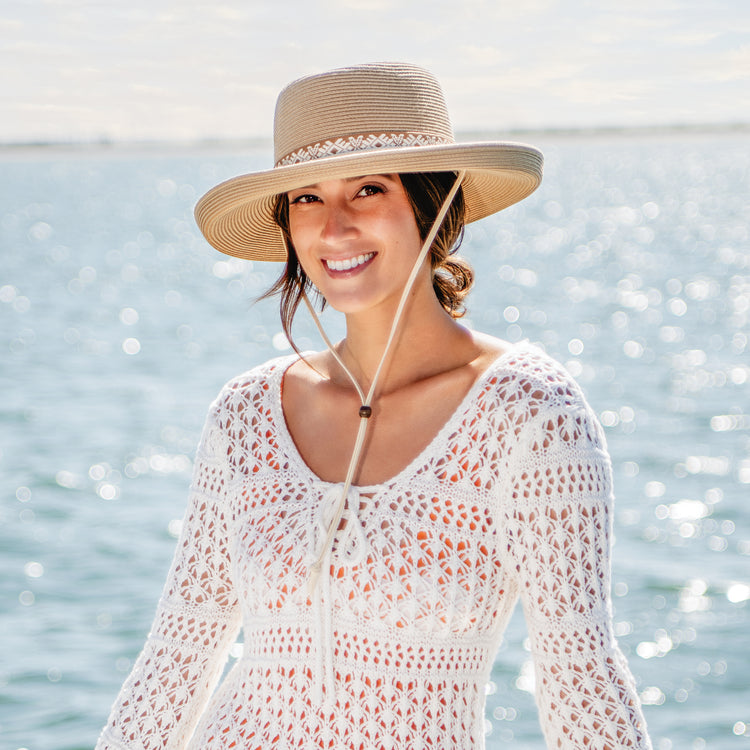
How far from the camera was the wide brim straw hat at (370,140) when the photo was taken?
1805 mm

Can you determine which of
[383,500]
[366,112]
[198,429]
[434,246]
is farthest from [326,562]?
[198,429]

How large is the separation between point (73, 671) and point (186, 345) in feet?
39.6

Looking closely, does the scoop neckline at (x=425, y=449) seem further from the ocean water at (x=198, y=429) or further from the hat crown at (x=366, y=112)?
the ocean water at (x=198, y=429)

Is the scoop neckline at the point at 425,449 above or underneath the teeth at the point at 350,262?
underneath

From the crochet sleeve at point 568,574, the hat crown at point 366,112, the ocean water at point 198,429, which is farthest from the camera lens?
the ocean water at point 198,429

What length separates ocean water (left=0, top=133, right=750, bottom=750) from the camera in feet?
25.2

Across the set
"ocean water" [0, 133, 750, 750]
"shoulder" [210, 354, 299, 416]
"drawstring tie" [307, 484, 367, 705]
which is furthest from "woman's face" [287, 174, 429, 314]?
"ocean water" [0, 133, 750, 750]

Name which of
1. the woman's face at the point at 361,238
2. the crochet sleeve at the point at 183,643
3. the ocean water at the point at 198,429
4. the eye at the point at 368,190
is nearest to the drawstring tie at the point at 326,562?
the crochet sleeve at the point at 183,643

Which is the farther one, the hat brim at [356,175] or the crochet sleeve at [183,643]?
the crochet sleeve at [183,643]

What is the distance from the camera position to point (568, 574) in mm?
1659

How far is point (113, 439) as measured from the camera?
1291 centimetres

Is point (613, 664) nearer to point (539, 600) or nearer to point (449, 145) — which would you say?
point (539, 600)

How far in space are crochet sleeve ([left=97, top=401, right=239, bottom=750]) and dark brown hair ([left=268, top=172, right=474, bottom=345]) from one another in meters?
0.37

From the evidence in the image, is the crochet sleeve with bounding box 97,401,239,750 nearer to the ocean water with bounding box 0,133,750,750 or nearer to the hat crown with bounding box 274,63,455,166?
the hat crown with bounding box 274,63,455,166
